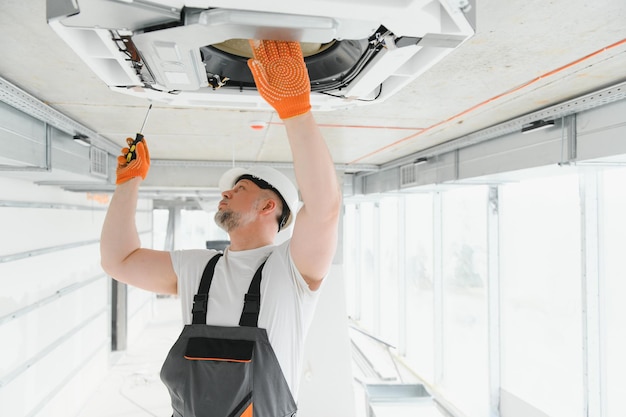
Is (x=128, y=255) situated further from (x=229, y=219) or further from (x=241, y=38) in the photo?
(x=241, y=38)

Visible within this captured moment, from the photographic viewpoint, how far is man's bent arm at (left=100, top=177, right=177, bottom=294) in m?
1.54

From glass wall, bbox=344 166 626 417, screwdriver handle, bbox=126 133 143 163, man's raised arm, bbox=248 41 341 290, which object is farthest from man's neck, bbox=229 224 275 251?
glass wall, bbox=344 166 626 417

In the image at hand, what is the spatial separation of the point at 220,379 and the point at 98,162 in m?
2.72

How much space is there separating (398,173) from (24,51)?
11.8ft

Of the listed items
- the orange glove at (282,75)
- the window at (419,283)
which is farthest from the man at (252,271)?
the window at (419,283)

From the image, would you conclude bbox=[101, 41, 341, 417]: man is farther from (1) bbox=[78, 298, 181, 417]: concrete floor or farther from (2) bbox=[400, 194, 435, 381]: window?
(2) bbox=[400, 194, 435, 381]: window

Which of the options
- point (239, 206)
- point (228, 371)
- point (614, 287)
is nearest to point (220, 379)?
point (228, 371)

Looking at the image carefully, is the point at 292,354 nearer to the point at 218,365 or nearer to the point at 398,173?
the point at 218,365

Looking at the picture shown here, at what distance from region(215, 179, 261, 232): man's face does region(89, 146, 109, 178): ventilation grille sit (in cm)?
211

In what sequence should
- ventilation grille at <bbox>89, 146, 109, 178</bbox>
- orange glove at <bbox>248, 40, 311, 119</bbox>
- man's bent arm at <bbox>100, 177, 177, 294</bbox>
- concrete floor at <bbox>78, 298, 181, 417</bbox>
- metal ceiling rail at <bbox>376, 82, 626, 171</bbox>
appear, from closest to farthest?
1. orange glove at <bbox>248, 40, 311, 119</bbox>
2. man's bent arm at <bbox>100, 177, 177, 294</bbox>
3. metal ceiling rail at <bbox>376, 82, 626, 171</bbox>
4. ventilation grille at <bbox>89, 146, 109, 178</bbox>
5. concrete floor at <bbox>78, 298, 181, 417</bbox>

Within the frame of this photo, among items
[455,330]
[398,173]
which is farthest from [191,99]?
[455,330]

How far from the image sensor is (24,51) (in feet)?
4.94

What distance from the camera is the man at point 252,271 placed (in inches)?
40.4

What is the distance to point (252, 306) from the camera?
1.31 meters
